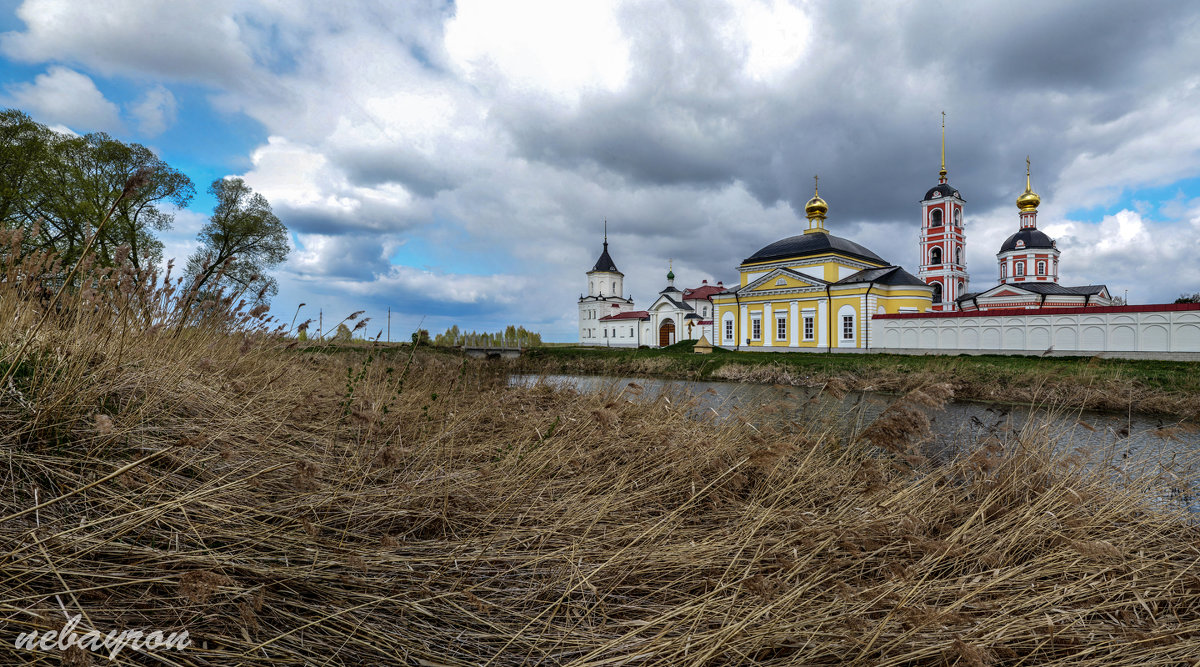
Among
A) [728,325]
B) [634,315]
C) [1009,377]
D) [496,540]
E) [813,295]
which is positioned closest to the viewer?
[496,540]

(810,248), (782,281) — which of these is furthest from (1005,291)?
(782,281)

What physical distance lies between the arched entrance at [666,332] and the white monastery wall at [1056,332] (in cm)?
2446

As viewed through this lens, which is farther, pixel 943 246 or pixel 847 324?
pixel 943 246

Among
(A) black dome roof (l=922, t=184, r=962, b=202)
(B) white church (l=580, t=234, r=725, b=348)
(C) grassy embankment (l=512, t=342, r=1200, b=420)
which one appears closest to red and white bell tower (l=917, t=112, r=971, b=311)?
(A) black dome roof (l=922, t=184, r=962, b=202)

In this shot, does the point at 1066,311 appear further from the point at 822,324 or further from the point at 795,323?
the point at 795,323

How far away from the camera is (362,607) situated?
5.63 ft

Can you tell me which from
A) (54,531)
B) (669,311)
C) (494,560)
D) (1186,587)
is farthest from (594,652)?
(669,311)

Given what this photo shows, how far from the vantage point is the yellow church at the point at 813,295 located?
31391 mm

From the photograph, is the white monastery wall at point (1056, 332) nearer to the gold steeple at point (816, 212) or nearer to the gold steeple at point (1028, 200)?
the gold steeple at point (816, 212)

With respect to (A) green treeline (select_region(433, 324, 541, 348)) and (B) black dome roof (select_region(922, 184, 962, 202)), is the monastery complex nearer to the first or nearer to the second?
(B) black dome roof (select_region(922, 184, 962, 202))

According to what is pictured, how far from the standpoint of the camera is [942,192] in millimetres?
47500

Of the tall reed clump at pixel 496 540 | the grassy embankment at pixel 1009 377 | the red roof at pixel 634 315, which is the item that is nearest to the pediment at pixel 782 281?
the grassy embankment at pixel 1009 377

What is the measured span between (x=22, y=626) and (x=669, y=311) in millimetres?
52226

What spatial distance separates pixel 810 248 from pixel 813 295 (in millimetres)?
5109
